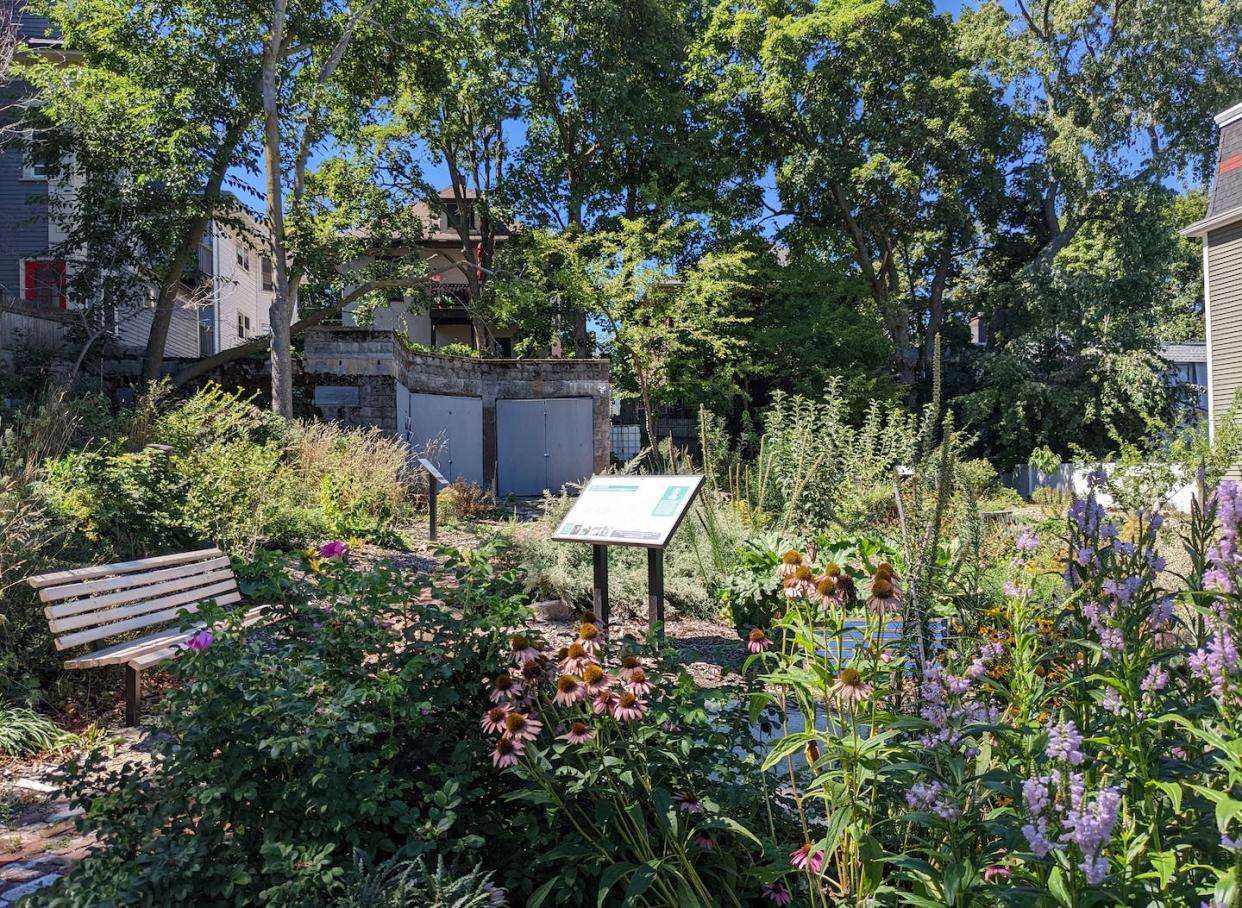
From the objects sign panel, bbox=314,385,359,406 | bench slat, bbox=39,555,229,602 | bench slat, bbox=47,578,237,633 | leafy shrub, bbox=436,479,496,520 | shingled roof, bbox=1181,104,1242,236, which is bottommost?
leafy shrub, bbox=436,479,496,520

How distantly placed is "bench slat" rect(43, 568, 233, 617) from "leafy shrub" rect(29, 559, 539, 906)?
216 centimetres

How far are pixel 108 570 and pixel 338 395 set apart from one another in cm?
1014

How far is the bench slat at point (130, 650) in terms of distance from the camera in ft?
14.1

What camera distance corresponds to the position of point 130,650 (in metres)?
4.51

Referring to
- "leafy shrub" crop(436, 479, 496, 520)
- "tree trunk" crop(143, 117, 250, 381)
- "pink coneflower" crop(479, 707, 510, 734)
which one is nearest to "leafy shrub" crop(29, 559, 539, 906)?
"pink coneflower" crop(479, 707, 510, 734)

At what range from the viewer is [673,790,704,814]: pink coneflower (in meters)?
2.25

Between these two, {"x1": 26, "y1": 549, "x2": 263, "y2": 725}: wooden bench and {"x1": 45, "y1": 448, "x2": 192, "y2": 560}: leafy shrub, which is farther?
{"x1": 45, "y1": 448, "x2": 192, "y2": 560}: leafy shrub

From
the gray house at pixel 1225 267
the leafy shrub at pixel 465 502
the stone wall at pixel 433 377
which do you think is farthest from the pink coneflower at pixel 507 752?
the gray house at pixel 1225 267

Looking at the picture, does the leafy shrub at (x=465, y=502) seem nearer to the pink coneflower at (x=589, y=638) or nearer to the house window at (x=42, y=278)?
the house window at (x=42, y=278)

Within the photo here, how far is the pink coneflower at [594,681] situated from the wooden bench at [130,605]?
2.48 metres

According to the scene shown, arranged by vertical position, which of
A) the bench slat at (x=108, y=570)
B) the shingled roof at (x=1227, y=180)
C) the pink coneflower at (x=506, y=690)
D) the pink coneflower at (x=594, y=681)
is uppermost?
the shingled roof at (x=1227, y=180)

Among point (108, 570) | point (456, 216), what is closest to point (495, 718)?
point (108, 570)

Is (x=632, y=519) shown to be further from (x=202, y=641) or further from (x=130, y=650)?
(x=202, y=641)

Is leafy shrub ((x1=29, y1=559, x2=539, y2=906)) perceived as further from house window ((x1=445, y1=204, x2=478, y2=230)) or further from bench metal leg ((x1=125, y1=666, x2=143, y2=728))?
house window ((x1=445, y1=204, x2=478, y2=230))
